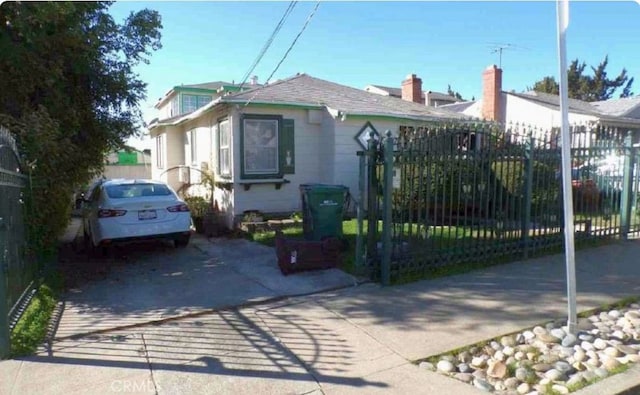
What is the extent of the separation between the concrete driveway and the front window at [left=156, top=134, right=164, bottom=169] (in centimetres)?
998

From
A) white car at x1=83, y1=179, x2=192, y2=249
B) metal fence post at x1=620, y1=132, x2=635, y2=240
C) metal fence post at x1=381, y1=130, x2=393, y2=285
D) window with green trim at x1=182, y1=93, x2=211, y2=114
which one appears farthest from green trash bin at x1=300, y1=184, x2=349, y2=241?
window with green trim at x1=182, y1=93, x2=211, y2=114

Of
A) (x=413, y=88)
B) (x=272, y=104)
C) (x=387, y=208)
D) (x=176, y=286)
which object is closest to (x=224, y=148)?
(x=272, y=104)

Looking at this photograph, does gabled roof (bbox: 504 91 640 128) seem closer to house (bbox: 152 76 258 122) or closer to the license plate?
house (bbox: 152 76 258 122)

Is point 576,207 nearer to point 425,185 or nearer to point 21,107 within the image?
point 425,185

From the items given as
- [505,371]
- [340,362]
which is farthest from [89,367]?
[505,371]

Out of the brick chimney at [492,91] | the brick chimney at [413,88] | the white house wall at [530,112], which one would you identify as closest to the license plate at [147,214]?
the brick chimney at [413,88]

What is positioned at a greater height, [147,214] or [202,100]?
[202,100]

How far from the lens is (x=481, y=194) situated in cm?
650

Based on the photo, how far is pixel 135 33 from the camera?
300 inches

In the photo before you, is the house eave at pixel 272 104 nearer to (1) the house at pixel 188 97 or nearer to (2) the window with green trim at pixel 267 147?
(2) the window with green trim at pixel 267 147

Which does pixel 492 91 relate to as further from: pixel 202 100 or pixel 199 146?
pixel 202 100

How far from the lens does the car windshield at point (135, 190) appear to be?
26.6 feet

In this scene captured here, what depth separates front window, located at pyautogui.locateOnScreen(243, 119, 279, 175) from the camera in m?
10.3

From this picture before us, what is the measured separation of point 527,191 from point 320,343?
451 centimetres
